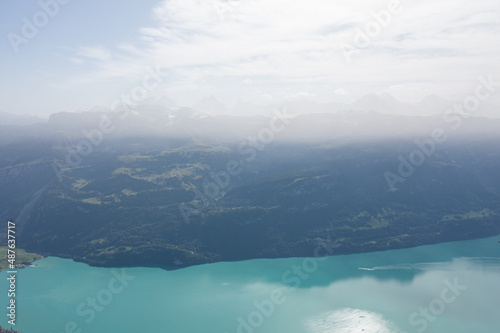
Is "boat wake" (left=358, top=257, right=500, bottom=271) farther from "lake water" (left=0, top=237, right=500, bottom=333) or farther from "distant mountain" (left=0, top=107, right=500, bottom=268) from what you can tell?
"distant mountain" (left=0, top=107, right=500, bottom=268)

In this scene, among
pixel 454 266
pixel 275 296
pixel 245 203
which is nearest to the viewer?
pixel 275 296

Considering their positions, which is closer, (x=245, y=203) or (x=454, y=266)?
(x=454, y=266)

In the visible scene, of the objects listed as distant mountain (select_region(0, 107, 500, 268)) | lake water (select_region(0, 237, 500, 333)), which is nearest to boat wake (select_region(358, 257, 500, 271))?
lake water (select_region(0, 237, 500, 333))

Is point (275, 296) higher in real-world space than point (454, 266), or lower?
lower

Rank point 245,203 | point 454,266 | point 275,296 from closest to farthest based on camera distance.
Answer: point 275,296 < point 454,266 < point 245,203

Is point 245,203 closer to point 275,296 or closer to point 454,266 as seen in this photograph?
point 275,296

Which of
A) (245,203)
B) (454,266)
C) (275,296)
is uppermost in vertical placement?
(245,203)

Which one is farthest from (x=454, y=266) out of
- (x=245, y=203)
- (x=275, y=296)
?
(x=245, y=203)

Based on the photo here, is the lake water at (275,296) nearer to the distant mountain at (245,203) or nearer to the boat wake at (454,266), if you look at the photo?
the boat wake at (454,266)

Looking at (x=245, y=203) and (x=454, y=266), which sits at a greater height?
(x=245, y=203)
